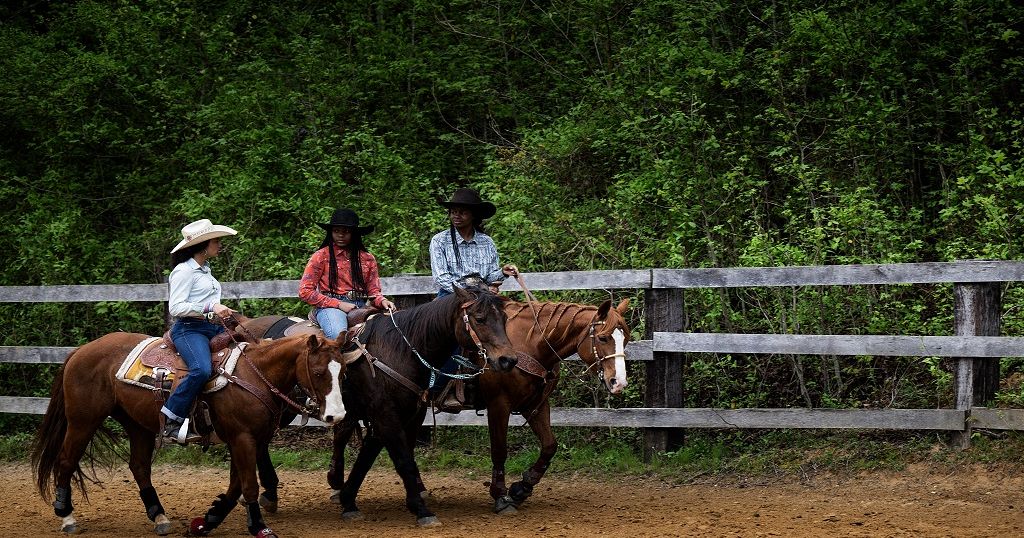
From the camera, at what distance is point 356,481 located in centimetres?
778

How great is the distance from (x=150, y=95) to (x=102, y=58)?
0.92 metres

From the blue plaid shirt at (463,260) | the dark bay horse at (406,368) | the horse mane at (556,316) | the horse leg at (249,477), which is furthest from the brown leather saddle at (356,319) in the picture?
the horse leg at (249,477)

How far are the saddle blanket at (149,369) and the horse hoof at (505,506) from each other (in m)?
2.29

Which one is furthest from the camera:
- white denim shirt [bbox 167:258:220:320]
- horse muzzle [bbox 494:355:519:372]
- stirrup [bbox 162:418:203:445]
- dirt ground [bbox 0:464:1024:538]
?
white denim shirt [bbox 167:258:220:320]

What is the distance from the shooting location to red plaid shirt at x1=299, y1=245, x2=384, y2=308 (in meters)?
8.17

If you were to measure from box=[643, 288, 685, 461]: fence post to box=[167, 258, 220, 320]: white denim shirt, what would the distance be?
3.89 m

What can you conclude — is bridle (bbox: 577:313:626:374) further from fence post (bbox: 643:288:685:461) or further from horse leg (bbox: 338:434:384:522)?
horse leg (bbox: 338:434:384:522)

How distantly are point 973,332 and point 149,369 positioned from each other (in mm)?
6455

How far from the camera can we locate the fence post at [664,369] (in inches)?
352

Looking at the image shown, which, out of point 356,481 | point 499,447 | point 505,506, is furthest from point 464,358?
point 356,481

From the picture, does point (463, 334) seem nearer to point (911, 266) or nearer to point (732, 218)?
point (911, 266)

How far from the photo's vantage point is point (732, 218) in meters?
10.8

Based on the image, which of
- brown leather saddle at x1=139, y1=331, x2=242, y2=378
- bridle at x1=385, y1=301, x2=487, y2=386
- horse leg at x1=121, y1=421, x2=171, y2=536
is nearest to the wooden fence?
bridle at x1=385, y1=301, x2=487, y2=386

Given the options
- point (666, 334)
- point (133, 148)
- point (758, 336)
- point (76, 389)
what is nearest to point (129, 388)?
point (76, 389)
